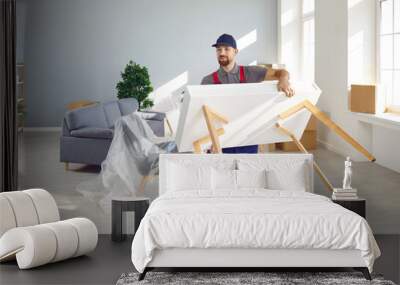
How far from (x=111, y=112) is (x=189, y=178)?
5.93ft

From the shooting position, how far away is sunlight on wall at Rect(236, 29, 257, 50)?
8.14 m

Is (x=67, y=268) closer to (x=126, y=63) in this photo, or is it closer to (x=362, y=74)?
(x=126, y=63)

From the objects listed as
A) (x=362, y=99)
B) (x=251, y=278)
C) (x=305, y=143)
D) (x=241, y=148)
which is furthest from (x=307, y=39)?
(x=251, y=278)

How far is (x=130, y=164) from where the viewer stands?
806 cm

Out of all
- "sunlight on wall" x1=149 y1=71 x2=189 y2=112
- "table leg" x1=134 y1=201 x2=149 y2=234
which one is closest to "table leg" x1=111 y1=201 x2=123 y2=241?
"table leg" x1=134 y1=201 x2=149 y2=234

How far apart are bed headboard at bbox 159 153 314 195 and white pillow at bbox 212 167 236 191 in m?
0.17

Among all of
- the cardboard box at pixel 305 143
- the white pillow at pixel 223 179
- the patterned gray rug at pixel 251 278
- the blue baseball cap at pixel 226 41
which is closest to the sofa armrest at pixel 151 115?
the blue baseball cap at pixel 226 41

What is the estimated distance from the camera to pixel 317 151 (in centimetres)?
784

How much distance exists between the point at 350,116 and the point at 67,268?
311 cm

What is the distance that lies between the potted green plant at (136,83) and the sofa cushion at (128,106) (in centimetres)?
4

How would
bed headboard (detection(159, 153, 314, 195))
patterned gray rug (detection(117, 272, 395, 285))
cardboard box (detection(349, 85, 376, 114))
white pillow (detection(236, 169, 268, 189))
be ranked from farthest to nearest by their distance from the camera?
1. cardboard box (detection(349, 85, 376, 114))
2. bed headboard (detection(159, 153, 314, 195))
3. white pillow (detection(236, 169, 268, 189))
4. patterned gray rug (detection(117, 272, 395, 285))

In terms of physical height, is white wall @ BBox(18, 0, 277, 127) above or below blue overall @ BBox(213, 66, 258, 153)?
above

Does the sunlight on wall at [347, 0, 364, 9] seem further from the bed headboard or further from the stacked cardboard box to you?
the stacked cardboard box

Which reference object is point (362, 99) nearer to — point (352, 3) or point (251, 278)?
point (352, 3)
